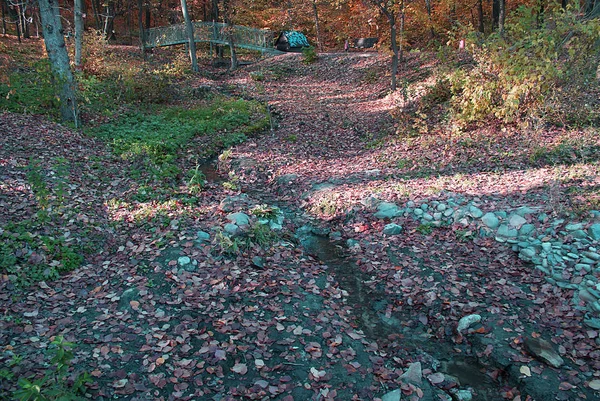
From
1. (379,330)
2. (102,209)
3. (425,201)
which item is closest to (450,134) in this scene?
(425,201)

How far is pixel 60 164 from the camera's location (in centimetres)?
771

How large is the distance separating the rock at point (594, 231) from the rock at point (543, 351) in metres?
1.68

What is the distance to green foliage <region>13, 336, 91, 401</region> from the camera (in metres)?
2.94

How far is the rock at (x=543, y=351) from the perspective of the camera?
4.12 meters

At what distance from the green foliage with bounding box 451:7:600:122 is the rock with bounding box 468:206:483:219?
10.9ft

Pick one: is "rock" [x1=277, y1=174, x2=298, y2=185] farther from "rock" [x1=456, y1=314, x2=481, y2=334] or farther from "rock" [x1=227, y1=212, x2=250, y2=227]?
"rock" [x1=456, y1=314, x2=481, y2=334]

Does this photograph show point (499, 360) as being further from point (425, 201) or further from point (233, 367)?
point (425, 201)

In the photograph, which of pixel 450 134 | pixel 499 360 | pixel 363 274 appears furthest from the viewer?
pixel 450 134

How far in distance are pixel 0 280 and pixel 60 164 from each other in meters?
3.63

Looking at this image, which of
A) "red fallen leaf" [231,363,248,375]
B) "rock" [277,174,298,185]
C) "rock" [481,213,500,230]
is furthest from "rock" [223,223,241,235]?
"rock" [481,213,500,230]

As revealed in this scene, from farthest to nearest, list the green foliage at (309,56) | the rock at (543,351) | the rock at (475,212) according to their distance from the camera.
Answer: the green foliage at (309,56), the rock at (475,212), the rock at (543,351)

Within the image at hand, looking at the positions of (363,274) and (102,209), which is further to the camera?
(102,209)

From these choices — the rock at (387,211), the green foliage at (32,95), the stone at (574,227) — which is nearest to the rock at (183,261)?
the rock at (387,211)

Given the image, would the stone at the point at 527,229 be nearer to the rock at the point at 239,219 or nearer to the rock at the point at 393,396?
the rock at the point at 393,396
